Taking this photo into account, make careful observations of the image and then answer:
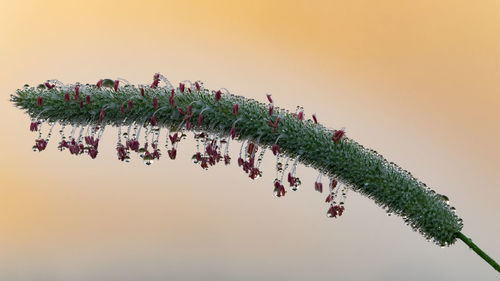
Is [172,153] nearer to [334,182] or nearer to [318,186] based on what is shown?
[318,186]

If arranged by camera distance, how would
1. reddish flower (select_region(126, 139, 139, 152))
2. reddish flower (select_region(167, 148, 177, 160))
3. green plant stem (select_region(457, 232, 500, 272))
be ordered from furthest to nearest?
1. reddish flower (select_region(167, 148, 177, 160))
2. reddish flower (select_region(126, 139, 139, 152))
3. green plant stem (select_region(457, 232, 500, 272))

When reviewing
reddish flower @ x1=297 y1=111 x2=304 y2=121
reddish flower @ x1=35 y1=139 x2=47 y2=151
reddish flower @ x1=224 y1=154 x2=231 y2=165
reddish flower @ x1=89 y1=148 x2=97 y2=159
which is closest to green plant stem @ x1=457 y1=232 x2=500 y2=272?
reddish flower @ x1=297 y1=111 x2=304 y2=121

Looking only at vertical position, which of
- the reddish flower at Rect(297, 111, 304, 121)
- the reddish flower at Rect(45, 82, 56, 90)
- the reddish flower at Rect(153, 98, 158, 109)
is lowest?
the reddish flower at Rect(153, 98, 158, 109)

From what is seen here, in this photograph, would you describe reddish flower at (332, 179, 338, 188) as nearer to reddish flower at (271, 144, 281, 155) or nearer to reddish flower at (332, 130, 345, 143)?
reddish flower at (332, 130, 345, 143)

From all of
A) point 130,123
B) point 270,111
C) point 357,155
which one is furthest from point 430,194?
point 130,123

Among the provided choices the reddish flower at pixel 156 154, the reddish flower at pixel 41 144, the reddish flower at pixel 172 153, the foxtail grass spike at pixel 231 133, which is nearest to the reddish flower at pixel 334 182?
the foxtail grass spike at pixel 231 133

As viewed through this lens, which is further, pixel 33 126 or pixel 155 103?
pixel 33 126

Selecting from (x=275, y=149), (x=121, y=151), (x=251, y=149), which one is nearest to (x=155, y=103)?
(x=121, y=151)
